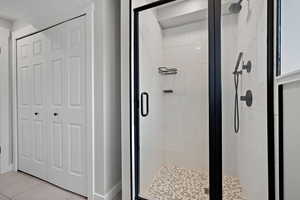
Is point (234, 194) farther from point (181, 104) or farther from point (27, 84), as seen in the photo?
point (27, 84)

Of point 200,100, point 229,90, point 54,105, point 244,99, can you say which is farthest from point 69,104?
point 244,99

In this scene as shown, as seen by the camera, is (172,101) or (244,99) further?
(172,101)

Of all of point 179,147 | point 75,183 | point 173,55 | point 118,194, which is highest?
point 173,55

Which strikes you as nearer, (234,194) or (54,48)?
(234,194)

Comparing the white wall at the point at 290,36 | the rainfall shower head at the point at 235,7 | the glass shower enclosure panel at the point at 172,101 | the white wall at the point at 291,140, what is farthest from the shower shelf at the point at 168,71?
the white wall at the point at 291,140

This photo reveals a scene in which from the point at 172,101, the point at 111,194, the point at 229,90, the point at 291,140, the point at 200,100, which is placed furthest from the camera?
the point at 172,101

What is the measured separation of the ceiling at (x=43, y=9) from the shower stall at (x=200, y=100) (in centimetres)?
74

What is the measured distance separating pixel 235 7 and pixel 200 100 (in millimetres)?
1136

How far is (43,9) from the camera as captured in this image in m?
1.93

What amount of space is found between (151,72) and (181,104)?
70 centimetres

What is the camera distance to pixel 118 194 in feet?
6.40

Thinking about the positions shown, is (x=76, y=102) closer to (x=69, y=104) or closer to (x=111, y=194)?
(x=69, y=104)

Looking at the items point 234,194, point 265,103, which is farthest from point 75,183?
point 265,103

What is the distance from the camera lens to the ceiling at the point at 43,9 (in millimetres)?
1805
